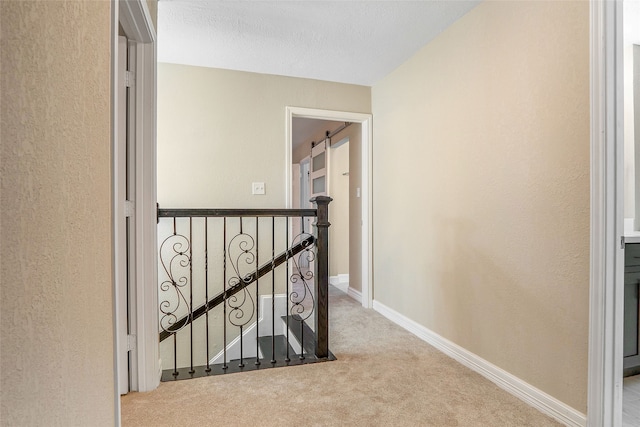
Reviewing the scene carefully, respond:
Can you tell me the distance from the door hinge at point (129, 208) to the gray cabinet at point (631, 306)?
274cm

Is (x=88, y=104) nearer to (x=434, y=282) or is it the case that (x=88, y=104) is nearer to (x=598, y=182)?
(x=598, y=182)

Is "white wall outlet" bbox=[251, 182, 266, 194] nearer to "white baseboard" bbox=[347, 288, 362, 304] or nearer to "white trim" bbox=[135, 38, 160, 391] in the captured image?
"white trim" bbox=[135, 38, 160, 391]

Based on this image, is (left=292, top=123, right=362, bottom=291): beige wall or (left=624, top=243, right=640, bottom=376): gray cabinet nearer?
(left=624, top=243, right=640, bottom=376): gray cabinet

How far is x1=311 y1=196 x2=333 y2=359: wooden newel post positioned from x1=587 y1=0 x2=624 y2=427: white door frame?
143 cm

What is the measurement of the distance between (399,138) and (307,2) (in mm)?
1406

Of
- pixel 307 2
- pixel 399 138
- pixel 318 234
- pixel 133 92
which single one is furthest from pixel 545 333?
pixel 133 92

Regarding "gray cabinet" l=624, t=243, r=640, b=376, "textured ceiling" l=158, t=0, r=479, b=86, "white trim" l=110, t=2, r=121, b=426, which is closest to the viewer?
"white trim" l=110, t=2, r=121, b=426

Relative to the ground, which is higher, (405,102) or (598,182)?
(405,102)

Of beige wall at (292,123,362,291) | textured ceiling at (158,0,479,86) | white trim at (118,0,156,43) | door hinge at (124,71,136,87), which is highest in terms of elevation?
textured ceiling at (158,0,479,86)

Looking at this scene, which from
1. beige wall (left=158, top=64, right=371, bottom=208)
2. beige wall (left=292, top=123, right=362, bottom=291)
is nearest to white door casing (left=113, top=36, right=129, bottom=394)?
beige wall (left=158, top=64, right=371, bottom=208)

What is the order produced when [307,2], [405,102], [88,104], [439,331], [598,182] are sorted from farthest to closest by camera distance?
[405,102], [439,331], [307,2], [598,182], [88,104]

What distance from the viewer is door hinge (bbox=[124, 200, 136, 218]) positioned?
71.5 inches

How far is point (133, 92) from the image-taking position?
1870mm

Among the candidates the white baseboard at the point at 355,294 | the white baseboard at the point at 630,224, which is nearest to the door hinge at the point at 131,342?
the white baseboard at the point at 355,294
